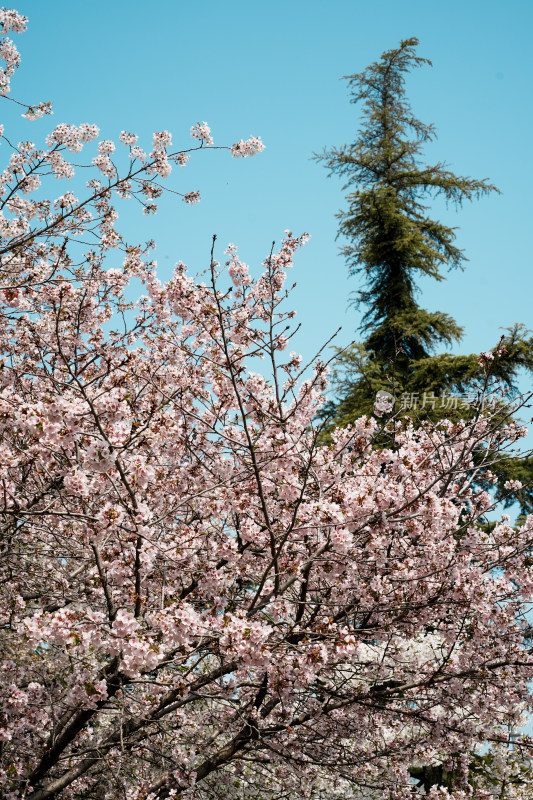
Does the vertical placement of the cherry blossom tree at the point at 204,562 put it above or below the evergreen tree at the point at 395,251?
below

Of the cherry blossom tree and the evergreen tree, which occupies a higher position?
the evergreen tree

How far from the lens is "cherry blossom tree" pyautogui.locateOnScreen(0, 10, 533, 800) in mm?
3611

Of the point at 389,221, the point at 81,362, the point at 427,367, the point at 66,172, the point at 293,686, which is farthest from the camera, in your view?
the point at 389,221

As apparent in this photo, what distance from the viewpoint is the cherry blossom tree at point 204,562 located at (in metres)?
3.61

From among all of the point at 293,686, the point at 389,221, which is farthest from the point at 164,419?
the point at 389,221

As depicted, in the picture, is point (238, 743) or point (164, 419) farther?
point (238, 743)

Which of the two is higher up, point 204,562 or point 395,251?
point 395,251

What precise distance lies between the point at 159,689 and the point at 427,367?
10894mm

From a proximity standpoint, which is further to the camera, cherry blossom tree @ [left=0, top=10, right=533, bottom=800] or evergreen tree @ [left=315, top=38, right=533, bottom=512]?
evergreen tree @ [left=315, top=38, right=533, bottom=512]

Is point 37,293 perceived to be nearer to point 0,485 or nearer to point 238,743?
point 0,485

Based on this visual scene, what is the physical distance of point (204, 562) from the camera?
4.60m

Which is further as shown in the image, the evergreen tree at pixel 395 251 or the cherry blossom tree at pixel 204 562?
the evergreen tree at pixel 395 251

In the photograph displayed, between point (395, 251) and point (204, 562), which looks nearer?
point (204, 562)

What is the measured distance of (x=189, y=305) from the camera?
6.06 m
